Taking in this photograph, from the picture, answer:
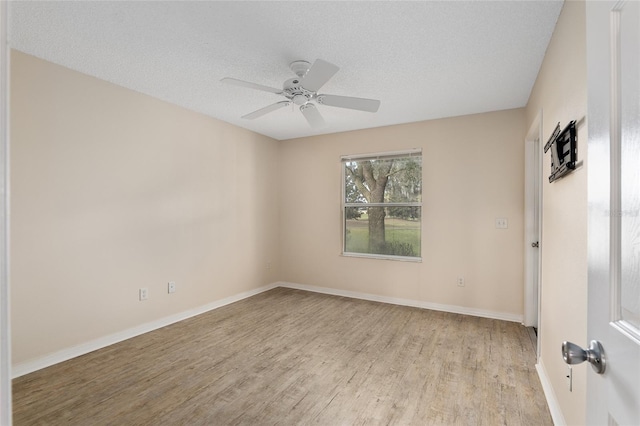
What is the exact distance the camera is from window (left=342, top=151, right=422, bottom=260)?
13.8ft

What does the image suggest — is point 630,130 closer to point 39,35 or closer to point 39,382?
point 39,35

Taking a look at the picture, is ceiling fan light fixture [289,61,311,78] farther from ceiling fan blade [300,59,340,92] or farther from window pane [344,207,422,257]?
window pane [344,207,422,257]

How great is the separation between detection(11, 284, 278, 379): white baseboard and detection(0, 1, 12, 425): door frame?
8.71 ft

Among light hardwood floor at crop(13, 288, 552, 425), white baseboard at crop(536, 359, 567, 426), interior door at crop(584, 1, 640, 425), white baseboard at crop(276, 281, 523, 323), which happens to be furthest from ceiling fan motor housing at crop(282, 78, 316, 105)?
white baseboard at crop(276, 281, 523, 323)

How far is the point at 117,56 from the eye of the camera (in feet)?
7.95

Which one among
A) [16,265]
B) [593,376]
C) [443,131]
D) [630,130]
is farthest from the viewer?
[443,131]

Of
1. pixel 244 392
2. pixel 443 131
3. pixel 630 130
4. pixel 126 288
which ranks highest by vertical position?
pixel 443 131

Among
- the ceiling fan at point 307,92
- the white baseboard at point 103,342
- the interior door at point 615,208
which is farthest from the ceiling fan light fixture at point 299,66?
the white baseboard at point 103,342

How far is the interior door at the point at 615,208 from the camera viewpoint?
0.58 metres

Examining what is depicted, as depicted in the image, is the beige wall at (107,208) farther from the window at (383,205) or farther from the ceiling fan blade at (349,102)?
the ceiling fan blade at (349,102)

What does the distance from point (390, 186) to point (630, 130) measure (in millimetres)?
3832

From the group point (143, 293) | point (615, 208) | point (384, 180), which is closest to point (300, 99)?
point (384, 180)

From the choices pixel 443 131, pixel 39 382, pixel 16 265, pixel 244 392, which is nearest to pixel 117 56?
pixel 16 265

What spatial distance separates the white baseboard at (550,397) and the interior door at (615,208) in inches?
54.6
